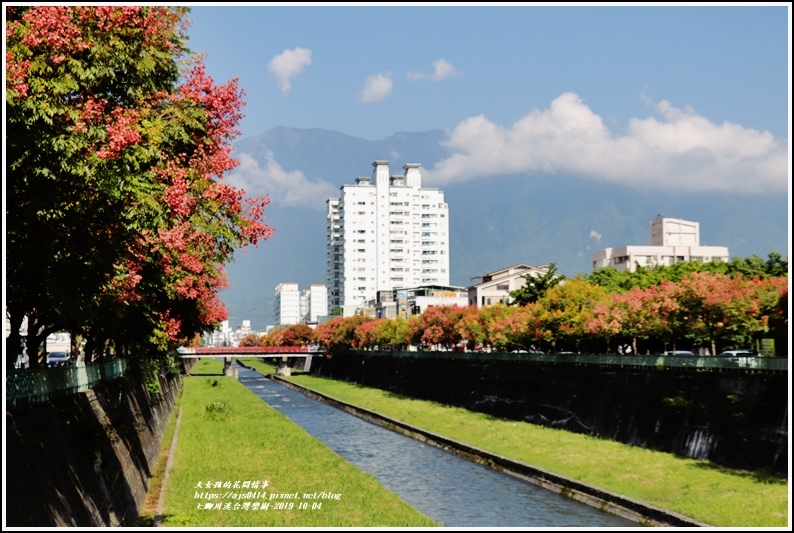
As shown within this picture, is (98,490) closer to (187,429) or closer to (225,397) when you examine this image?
(187,429)

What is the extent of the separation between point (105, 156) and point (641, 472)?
1298 inches

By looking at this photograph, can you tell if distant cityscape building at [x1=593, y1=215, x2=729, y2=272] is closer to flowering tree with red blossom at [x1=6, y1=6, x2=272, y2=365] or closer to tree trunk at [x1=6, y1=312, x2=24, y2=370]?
tree trunk at [x1=6, y1=312, x2=24, y2=370]

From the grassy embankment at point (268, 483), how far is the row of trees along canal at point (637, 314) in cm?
2065

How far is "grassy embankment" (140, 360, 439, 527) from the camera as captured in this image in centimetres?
3228

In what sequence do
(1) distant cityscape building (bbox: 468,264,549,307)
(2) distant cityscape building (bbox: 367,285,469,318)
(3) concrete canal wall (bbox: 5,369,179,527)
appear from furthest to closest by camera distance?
(2) distant cityscape building (bbox: 367,285,469,318) → (1) distant cityscape building (bbox: 468,264,549,307) → (3) concrete canal wall (bbox: 5,369,179,527)

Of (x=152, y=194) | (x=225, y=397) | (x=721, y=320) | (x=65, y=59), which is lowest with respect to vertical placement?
(x=225, y=397)

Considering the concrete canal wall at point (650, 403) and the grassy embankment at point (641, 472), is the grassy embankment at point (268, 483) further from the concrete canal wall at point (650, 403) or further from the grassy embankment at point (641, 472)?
the concrete canal wall at point (650, 403)

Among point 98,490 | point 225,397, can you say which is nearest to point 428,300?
point 225,397

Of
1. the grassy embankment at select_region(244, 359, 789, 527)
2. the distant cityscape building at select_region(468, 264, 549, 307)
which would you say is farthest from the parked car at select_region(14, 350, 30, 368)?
the distant cityscape building at select_region(468, 264, 549, 307)

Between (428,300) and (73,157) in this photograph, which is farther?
(428,300)

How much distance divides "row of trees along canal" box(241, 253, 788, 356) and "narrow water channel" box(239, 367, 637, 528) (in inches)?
554

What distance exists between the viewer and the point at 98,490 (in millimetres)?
24703

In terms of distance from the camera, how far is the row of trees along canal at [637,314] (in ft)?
153

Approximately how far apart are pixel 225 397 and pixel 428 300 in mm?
82057
